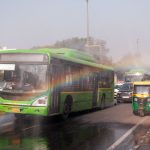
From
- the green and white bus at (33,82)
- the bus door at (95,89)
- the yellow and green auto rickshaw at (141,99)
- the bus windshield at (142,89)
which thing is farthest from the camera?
the bus door at (95,89)

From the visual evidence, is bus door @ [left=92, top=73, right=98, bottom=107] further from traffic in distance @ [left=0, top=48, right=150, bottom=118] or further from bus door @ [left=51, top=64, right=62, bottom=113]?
bus door @ [left=51, top=64, right=62, bottom=113]

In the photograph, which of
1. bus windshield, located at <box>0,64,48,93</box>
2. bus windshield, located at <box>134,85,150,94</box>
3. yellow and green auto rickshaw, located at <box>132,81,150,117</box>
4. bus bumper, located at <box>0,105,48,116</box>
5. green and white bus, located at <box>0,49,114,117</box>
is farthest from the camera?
bus windshield, located at <box>134,85,150,94</box>

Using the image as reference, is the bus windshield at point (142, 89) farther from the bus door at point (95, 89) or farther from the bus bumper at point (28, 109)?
the bus bumper at point (28, 109)

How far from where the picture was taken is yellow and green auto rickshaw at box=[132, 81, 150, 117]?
21719mm

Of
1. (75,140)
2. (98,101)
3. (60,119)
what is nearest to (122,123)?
(60,119)

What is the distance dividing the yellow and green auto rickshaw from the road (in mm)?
3025

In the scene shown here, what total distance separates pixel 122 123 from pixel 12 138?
6.51 m

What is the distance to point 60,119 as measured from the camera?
19297 mm

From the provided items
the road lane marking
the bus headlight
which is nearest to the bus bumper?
the bus headlight

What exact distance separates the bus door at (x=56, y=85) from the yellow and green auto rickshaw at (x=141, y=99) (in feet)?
18.7

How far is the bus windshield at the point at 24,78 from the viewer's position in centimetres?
1638

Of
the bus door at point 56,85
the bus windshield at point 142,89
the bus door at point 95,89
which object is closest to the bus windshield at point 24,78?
the bus door at point 56,85

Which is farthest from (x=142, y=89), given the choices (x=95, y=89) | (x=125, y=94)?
(x=125, y=94)

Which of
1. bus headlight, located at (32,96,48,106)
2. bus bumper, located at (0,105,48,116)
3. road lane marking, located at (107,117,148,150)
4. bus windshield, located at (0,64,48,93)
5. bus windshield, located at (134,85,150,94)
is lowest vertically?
road lane marking, located at (107,117,148,150)
